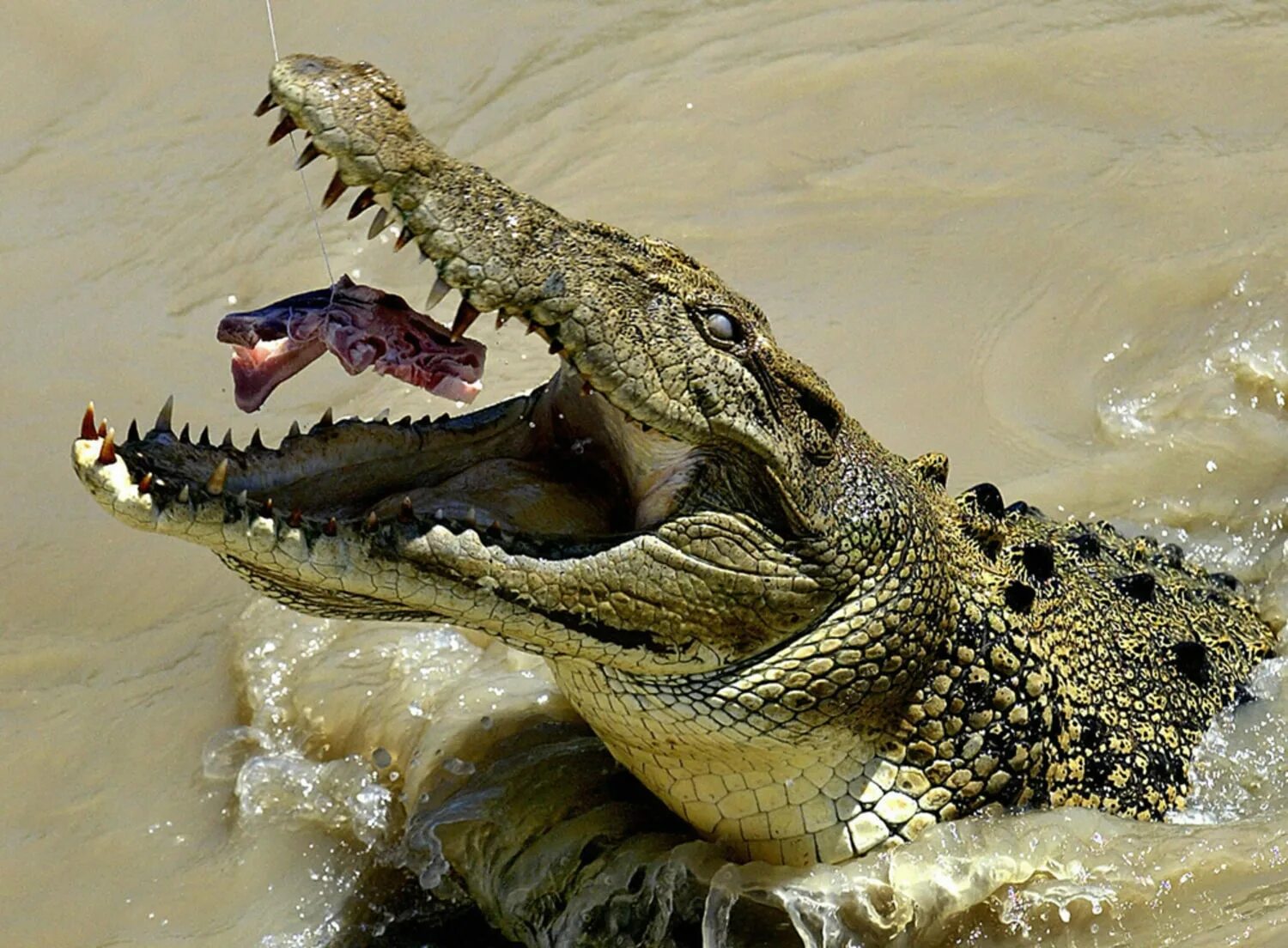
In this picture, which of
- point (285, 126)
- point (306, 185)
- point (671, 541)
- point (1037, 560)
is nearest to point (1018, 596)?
point (1037, 560)

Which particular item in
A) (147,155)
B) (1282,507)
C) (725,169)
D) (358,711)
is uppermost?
(147,155)

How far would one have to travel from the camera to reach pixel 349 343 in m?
3.39

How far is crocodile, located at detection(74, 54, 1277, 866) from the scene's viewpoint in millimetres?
3016

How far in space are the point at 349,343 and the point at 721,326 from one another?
81 centimetres

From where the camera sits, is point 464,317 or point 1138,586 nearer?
point 464,317

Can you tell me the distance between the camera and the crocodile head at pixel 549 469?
2.99 m

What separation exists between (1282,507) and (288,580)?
12.8ft

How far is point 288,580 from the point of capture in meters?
3.13

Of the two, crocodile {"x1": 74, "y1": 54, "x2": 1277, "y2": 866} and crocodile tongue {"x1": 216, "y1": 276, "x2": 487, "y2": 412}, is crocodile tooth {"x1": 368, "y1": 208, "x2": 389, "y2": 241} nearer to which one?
crocodile {"x1": 74, "y1": 54, "x2": 1277, "y2": 866}

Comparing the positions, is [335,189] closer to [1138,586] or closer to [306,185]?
[1138,586]

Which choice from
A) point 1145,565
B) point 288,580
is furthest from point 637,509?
point 1145,565

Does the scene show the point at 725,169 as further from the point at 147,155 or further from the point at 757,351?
the point at 757,351

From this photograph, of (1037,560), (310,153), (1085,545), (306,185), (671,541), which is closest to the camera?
(310,153)

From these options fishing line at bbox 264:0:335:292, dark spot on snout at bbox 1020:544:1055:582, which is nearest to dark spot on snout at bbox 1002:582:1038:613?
dark spot on snout at bbox 1020:544:1055:582
